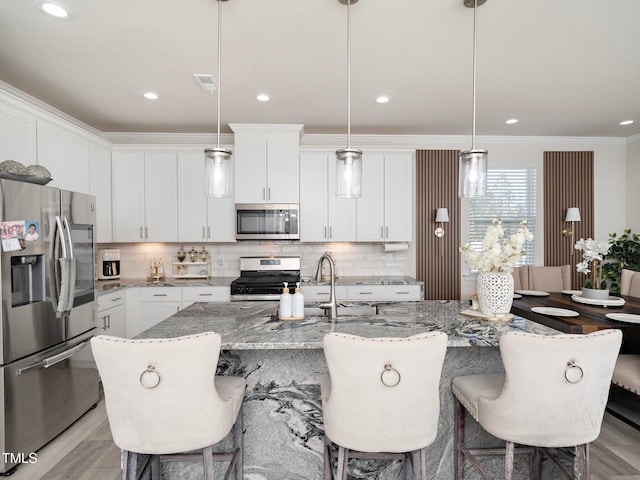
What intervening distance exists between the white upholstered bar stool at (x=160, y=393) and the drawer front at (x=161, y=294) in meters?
2.63

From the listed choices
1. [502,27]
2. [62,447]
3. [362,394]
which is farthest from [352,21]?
[62,447]

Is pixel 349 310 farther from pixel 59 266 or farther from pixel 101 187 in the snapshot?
pixel 101 187

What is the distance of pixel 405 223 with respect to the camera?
4297 mm

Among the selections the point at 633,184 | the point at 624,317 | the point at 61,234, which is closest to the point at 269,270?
the point at 61,234

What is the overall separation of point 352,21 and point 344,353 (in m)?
1.89

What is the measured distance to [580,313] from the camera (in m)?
2.71

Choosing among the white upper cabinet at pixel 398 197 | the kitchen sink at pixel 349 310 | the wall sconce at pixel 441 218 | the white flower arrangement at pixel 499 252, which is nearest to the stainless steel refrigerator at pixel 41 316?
the kitchen sink at pixel 349 310

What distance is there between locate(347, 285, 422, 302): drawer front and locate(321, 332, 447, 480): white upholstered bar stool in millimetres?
2631

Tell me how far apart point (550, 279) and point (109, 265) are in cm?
499

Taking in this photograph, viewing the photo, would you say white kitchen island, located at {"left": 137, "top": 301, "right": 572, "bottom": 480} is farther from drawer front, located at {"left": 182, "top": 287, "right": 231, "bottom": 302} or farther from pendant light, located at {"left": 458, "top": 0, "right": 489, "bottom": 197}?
drawer front, located at {"left": 182, "top": 287, "right": 231, "bottom": 302}

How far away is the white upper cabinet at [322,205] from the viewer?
13.8 feet

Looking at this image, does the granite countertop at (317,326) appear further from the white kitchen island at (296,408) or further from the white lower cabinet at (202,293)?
the white lower cabinet at (202,293)

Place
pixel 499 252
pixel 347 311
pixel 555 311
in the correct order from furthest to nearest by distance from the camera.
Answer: pixel 555 311
pixel 347 311
pixel 499 252

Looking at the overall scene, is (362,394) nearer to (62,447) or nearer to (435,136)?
(62,447)
